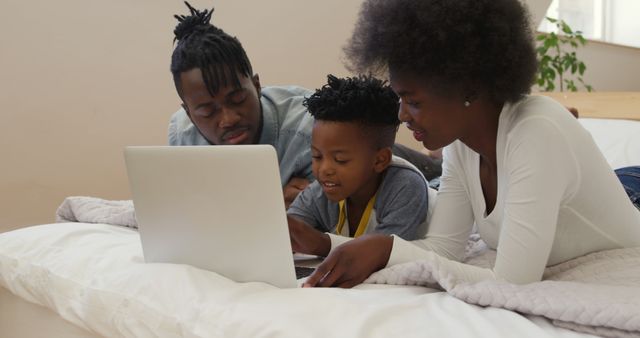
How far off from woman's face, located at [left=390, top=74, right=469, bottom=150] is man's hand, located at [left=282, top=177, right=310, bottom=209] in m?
0.45

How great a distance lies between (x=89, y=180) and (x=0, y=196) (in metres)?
0.28

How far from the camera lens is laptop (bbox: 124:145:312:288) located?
868 mm

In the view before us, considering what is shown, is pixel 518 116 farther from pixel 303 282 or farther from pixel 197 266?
pixel 197 266

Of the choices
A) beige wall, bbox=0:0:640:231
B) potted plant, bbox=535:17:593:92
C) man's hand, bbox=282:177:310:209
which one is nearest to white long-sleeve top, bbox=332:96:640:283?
man's hand, bbox=282:177:310:209

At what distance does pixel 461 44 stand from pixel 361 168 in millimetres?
349

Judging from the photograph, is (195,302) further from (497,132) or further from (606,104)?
(606,104)

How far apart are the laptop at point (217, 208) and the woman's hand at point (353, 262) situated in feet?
0.15

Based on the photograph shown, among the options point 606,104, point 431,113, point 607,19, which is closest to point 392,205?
point 431,113

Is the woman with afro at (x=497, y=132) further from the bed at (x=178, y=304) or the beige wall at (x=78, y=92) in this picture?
the beige wall at (x=78, y=92)

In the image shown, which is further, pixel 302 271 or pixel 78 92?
pixel 78 92

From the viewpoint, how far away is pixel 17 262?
45.8 inches

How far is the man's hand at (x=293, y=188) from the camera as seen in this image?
145 cm

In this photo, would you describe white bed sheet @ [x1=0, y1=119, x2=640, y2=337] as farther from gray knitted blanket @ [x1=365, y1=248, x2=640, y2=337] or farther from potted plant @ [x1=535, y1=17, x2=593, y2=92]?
potted plant @ [x1=535, y1=17, x2=593, y2=92]

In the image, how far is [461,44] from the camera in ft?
3.17
